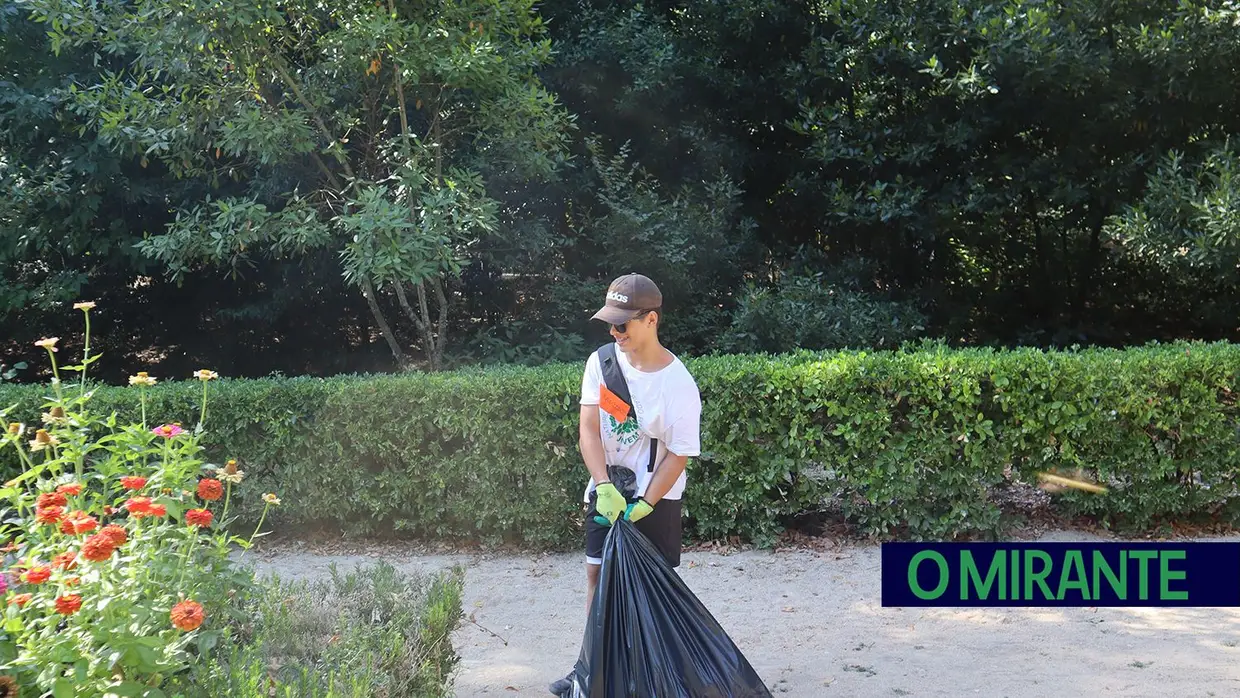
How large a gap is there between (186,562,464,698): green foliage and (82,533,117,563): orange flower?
1.39ft

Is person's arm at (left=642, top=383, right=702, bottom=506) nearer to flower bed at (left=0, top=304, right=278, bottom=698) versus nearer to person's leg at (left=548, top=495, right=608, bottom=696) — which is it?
person's leg at (left=548, top=495, right=608, bottom=696)

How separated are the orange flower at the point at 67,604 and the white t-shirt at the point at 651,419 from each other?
72.8 inches

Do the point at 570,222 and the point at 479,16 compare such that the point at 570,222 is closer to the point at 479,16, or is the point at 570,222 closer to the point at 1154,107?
the point at 479,16

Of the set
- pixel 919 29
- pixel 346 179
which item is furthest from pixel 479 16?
pixel 919 29

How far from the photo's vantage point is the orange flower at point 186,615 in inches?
93.5

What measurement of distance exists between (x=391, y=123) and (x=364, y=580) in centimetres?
524

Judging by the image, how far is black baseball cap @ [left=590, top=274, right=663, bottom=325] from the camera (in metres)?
3.58

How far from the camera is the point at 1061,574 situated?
5.87 m

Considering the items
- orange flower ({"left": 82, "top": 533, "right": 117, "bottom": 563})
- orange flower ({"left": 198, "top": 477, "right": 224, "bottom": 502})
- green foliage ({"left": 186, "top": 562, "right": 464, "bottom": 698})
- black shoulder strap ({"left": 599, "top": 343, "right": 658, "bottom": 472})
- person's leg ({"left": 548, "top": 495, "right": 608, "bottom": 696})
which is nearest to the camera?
orange flower ({"left": 82, "top": 533, "right": 117, "bottom": 563})

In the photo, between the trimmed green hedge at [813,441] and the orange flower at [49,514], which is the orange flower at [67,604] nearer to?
the orange flower at [49,514]

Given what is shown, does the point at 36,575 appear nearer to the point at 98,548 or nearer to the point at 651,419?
the point at 98,548

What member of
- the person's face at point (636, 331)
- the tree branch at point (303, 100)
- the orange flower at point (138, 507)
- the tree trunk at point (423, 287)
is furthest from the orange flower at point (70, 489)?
the tree branch at point (303, 100)

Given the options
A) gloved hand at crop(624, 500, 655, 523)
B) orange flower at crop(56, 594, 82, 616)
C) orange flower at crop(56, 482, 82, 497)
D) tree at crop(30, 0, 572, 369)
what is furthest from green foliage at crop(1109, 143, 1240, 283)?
orange flower at crop(56, 594, 82, 616)

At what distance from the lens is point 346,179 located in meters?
8.02
